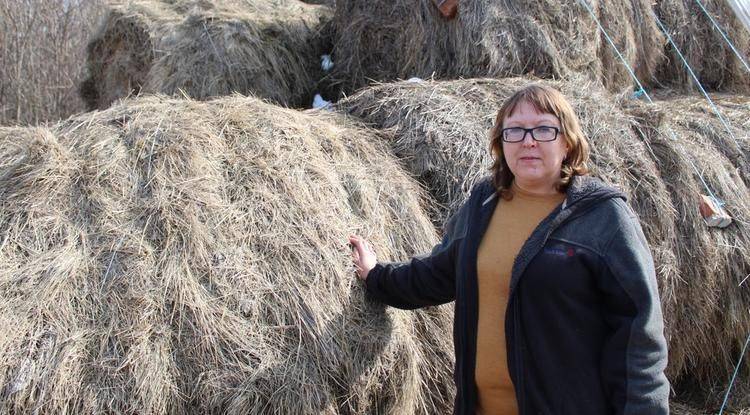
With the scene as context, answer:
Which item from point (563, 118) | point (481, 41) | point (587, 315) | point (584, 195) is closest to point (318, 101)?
point (481, 41)

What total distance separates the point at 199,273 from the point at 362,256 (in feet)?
1.93

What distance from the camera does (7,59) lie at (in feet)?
22.0

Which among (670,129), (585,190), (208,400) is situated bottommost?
(208,400)

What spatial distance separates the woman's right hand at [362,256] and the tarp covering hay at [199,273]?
0.04 meters

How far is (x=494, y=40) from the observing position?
13.3ft

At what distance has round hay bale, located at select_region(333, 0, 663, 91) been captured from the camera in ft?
13.4

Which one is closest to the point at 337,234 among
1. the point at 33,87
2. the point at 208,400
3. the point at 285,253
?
the point at 285,253

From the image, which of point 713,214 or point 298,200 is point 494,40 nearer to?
point 713,214

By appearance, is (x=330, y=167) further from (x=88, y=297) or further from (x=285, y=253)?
(x=88, y=297)

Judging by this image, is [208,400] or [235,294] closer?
[208,400]

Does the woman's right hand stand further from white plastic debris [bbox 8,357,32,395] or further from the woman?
white plastic debris [bbox 8,357,32,395]

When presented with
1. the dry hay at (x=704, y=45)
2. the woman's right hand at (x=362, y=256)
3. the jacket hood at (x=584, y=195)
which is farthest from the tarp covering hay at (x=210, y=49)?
the jacket hood at (x=584, y=195)

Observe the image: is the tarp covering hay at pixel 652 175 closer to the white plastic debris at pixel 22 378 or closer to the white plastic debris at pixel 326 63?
the white plastic debris at pixel 326 63

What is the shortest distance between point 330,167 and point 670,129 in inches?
76.3
